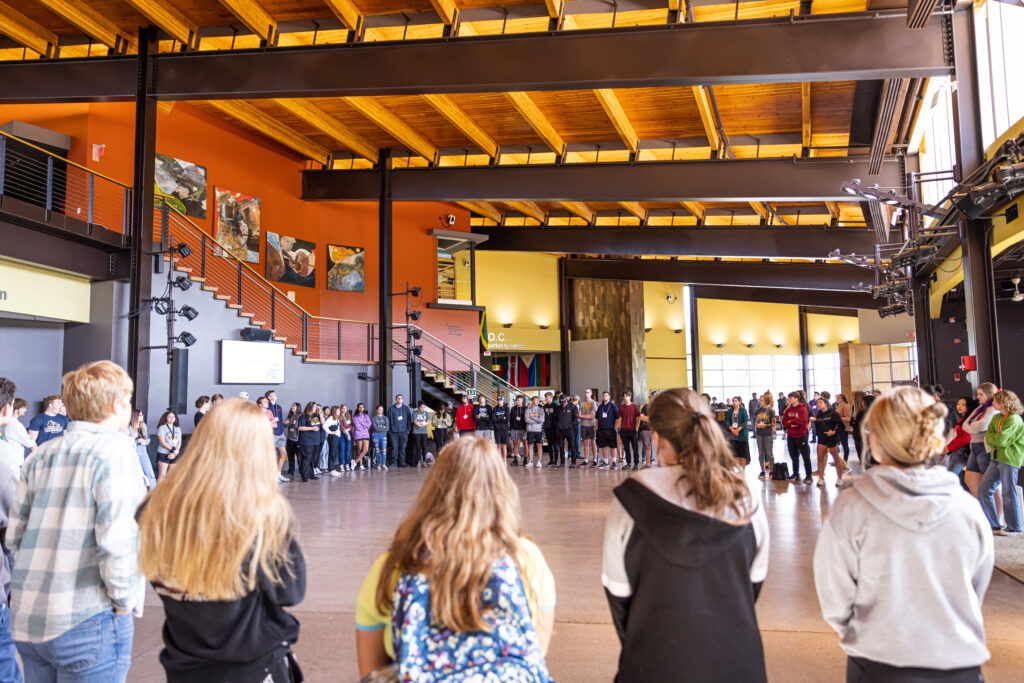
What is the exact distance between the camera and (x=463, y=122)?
39.9 ft

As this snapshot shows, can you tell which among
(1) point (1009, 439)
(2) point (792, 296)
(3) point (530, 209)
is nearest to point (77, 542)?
(1) point (1009, 439)

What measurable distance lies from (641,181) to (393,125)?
4.42 meters

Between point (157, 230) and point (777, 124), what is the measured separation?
10.3 m

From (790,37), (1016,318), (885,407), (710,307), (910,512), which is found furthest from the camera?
(710,307)

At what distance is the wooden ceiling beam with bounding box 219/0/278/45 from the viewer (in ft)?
29.8

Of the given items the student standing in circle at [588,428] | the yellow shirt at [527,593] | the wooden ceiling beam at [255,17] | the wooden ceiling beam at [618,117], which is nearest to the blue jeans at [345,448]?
the student standing in circle at [588,428]

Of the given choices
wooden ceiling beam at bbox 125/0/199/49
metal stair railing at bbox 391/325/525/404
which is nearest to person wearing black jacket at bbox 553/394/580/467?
metal stair railing at bbox 391/325/525/404

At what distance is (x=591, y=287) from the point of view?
24641 millimetres

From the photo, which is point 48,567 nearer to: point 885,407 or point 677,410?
point 677,410

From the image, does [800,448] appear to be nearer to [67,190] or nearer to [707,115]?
[707,115]

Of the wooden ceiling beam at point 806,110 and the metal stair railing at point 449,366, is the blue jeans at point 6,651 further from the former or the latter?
the metal stair railing at point 449,366

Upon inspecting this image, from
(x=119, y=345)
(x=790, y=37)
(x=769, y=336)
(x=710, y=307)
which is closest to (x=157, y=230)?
(x=119, y=345)

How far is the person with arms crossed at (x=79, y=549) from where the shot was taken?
Result: 2.09 metres

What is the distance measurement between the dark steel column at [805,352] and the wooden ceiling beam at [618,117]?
1674 centimetres
